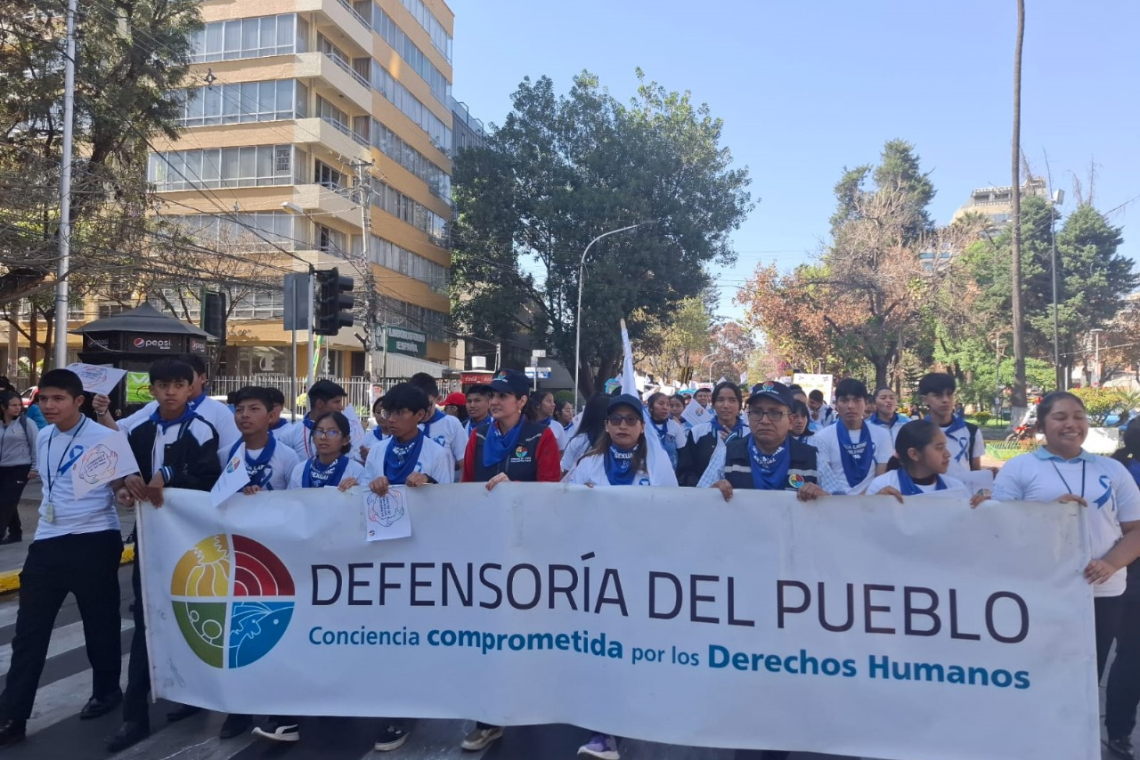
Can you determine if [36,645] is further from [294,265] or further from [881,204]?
[881,204]

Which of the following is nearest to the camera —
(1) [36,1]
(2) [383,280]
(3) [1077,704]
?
(3) [1077,704]

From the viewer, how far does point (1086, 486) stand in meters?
3.97

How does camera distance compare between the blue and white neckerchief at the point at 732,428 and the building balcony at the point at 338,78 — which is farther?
the building balcony at the point at 338,78

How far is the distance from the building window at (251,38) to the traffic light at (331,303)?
25.1 meters

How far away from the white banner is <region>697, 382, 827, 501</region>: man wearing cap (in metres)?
0.31

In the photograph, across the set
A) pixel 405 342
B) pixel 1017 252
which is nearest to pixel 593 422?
pixel 405 342

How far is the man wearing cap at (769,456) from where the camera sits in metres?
4.32

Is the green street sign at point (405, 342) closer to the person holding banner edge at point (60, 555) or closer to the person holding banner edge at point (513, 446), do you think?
the person holding banner edge at point (513, 446)

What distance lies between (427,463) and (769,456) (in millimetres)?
1779

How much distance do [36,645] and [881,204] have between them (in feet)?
140

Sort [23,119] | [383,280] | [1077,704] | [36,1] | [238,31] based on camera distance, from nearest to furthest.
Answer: [1077,704], [36,1], [23,119], [238,31], [383,280]

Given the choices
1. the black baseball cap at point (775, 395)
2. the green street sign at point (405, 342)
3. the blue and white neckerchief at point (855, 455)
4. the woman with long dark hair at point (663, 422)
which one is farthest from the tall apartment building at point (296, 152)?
the black baseball cap at point (775, 395)

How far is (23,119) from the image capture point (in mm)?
17516

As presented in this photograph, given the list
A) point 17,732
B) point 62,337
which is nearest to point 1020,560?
point 17,732
